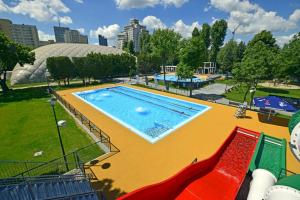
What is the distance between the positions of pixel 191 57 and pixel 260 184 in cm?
2244

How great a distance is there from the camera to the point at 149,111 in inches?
893

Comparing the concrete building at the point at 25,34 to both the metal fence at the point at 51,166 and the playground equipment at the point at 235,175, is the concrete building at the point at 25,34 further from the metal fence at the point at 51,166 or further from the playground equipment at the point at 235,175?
the playground equipment at the point at 235,175

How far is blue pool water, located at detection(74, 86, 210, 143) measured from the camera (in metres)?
16.7

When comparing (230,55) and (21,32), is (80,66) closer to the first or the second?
(230,55)

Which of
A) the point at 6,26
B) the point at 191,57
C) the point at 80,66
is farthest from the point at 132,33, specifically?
the point at 191,57

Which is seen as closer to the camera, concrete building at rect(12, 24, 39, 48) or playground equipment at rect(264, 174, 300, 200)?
playground equipment at rect(264, 174, 300, 200)

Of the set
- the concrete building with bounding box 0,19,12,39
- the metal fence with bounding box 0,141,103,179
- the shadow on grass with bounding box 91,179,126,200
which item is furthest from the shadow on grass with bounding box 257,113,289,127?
the concrete building with bounding box 0,19,12,39

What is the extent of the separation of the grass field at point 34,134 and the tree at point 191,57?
1832cm

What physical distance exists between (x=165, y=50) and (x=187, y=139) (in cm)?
2280

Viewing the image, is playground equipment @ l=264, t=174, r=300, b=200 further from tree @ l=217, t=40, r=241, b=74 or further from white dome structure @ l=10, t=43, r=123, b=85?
white dome structure @ l=10, t=43, r=123, b=85

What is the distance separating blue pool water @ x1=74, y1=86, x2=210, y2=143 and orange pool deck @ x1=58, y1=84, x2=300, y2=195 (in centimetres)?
101

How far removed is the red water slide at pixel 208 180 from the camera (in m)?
6.65

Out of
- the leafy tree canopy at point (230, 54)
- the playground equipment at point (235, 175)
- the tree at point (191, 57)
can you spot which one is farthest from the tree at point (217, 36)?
the playground equipment at point (235, 175)

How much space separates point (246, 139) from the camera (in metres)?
12.3
